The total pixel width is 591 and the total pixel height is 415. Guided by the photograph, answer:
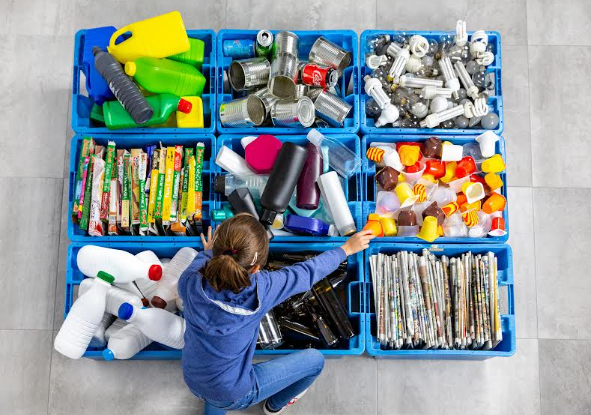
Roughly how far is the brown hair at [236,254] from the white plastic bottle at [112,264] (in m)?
0.49

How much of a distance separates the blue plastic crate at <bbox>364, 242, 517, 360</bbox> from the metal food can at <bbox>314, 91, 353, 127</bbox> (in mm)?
403

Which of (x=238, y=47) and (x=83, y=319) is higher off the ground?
(x=238, y=47)

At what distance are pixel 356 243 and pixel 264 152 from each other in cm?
40

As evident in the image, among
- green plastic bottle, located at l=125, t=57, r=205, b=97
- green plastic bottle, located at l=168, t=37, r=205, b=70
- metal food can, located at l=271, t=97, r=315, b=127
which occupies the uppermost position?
green plastic bottle, located at l=168, t=37, r=205, b=70

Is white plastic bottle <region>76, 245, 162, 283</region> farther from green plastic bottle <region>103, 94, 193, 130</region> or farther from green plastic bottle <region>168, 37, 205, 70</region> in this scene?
green plastic bottle <region>168, 37, 205, 70</region>

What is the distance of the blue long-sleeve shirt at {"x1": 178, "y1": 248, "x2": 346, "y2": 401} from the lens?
1.27m

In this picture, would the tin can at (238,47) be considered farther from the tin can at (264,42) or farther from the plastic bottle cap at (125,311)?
the plastic bottle cap at (125,311)

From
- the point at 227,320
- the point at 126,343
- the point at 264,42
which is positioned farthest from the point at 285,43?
the point at 126,343

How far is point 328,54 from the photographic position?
177 centimetres

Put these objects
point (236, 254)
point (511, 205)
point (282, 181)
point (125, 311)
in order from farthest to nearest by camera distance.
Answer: point (511, 205) → point (282, 181) → point (125, 311) → point (236, 254)

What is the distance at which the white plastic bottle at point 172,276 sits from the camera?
167 centimetres

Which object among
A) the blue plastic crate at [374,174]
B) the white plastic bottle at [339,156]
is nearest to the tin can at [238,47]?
the white plastic bottle at [339,156]

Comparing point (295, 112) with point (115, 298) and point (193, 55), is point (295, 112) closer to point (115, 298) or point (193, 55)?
point (193, 55)

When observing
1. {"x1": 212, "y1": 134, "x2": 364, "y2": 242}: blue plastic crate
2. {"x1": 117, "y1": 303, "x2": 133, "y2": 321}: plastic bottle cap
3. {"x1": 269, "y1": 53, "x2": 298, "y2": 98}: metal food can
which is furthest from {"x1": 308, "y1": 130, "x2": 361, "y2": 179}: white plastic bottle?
{"x1": 117, "y1": 303, "x2": 133, "y2": 321}: plastic bottle cap
